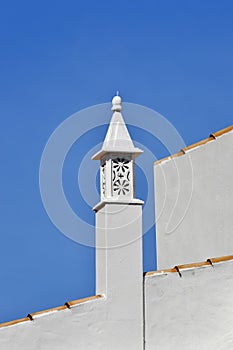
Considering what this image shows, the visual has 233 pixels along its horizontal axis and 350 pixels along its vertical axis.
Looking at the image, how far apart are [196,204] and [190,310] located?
2338mm

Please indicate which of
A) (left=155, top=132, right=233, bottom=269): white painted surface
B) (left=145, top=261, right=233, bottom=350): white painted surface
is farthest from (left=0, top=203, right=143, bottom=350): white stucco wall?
(left=155, top=132, right=233, bottom=269): white painted surface

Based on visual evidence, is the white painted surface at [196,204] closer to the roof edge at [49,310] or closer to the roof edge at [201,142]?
the roof edge at [201,142]

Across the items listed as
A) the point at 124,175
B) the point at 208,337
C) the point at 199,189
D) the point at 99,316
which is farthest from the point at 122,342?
the point at 199,189

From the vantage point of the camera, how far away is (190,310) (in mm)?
11242

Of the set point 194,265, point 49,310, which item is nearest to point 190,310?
point 194,265

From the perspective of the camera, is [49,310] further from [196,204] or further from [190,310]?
[196,204]

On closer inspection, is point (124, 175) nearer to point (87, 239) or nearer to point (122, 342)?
point (87, 239)

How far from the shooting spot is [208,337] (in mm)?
11227

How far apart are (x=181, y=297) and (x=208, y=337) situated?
0.60 metres

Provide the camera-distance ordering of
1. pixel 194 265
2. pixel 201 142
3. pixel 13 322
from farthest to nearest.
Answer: pixel 201 142
pixel 194 265
pixel 13 322

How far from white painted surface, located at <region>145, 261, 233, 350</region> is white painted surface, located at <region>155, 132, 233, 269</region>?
3.10ft

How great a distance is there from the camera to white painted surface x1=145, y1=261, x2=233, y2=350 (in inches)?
436

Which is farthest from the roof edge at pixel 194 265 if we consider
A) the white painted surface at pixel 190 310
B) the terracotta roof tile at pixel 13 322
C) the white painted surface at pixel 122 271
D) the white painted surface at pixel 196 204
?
the terracotta roof tile at pixel 13 322

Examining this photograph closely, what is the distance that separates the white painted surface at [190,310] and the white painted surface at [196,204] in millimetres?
945
